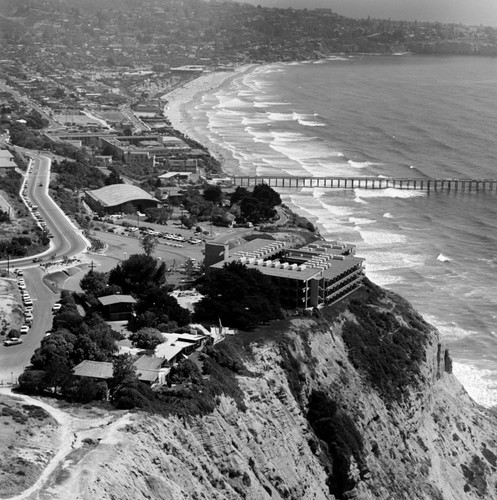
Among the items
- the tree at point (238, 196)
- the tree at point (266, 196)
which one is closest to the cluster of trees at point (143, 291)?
the tree at point (266, 196)

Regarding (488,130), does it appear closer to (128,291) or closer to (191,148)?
(191,148)

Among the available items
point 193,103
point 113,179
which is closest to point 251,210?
point 113,179

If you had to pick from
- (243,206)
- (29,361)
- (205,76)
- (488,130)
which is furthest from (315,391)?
(205,76)

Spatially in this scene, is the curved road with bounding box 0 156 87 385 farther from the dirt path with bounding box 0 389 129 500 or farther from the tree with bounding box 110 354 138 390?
the tree with bounding box 110 354 138 390

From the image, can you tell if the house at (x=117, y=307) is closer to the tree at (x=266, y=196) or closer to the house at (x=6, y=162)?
the tree at (x=266, y=196)

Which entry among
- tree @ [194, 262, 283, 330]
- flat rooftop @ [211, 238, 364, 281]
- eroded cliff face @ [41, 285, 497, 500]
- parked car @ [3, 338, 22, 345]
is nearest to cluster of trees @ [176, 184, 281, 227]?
flat rooftop @ [211, 238, 364, 281]

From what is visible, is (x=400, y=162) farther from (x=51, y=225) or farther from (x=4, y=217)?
(x=4, y=217)
